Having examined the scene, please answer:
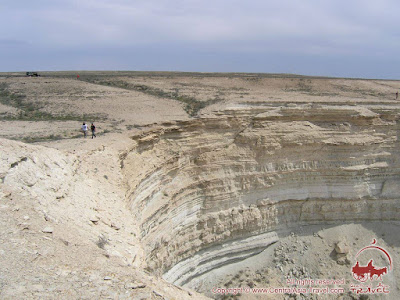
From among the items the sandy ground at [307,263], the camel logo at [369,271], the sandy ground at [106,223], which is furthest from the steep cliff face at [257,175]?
the camel logo at [369,271]

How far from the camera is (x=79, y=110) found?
19.2 meters

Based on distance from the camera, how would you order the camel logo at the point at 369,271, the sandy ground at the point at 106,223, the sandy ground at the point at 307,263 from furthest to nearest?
the camel logo at the point at 369,271 → the sandy ground at the point at 307,263 → the sandy ground at the point at 106,223

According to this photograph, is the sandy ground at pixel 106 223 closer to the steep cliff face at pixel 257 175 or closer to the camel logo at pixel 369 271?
the camel logo at pixel 369 271

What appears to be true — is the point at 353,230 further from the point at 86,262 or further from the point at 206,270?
the point at 86,262

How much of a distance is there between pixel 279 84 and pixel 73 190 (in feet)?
95.1

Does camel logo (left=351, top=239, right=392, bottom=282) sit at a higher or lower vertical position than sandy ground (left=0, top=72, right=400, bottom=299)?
lower

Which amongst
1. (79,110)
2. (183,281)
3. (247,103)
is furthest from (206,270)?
(79,110)

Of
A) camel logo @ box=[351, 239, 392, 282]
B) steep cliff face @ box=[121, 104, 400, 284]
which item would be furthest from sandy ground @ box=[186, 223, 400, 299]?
steep cliff face @ box=[121, 104, 400, 284]

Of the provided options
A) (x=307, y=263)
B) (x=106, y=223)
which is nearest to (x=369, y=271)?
(x=307, y=263)

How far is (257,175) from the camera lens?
54.5 feet

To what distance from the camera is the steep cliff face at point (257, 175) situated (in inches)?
522

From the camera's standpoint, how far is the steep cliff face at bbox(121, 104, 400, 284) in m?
13.3

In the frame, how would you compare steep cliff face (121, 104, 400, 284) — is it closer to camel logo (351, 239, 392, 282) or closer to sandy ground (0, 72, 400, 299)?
sandy ground (0, 72, 400, 299)

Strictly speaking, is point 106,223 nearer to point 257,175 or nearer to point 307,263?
point 257,175
